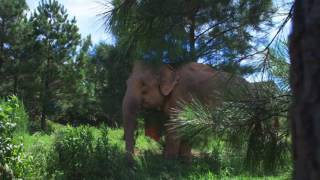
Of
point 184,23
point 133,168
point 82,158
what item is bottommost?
point 133,168

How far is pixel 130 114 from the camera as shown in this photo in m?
10.9

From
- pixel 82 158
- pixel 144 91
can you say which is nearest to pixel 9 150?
pixel 82 158

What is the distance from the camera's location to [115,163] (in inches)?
319

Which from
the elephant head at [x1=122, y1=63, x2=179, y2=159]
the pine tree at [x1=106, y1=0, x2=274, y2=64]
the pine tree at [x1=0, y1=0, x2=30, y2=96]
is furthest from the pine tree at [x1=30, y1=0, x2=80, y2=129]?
the pine tree at [x1=106, y1=0, x2=274, y2=64]

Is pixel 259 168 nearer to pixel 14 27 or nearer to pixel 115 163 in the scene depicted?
pixel 115 163

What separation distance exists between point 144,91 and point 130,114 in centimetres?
64

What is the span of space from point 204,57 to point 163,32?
0.40 meters

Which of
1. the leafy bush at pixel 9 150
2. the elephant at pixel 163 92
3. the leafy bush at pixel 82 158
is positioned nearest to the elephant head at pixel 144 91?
the elephant at pixel 163 92

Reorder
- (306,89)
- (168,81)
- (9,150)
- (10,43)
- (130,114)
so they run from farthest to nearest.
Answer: (10,43), (168,81), (130,114), (9,150), (306,89)

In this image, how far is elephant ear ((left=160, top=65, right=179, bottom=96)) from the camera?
37.1ft

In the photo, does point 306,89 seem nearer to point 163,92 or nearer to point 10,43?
point 163,92

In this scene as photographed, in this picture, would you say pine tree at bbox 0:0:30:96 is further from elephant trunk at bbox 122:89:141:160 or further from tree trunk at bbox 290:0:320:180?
tree trunk at bbox 290:0:320:180

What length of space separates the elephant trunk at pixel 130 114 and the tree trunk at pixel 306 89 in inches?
360

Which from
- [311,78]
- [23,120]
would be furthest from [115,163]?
[311,78]
